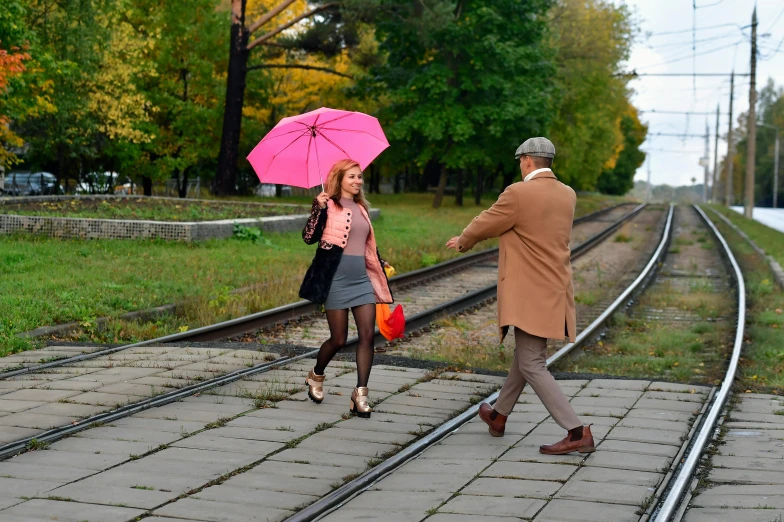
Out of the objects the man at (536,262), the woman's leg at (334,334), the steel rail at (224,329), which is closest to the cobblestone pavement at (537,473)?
the man at (536,262)

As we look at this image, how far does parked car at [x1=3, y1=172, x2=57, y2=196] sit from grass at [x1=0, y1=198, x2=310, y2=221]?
60.9 feet

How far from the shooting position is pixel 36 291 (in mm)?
12914

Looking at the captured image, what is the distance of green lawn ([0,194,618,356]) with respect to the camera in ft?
38.0

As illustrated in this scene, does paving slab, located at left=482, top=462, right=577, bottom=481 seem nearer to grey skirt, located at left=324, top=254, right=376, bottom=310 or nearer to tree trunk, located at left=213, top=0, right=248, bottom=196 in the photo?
grey skirt, located at left=324, top=254, right=376, bottom=310

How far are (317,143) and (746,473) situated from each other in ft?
12.3

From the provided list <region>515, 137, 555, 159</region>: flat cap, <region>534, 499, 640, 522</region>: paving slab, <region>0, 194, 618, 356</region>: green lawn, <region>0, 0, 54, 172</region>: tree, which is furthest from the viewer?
<region>0, 0, 54, 172</region>: tree

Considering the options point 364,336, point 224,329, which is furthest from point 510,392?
point 224,329

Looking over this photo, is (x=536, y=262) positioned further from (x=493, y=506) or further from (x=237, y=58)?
(x=237, y=58)

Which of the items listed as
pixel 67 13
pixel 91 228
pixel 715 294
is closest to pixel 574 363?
pixel 715 294

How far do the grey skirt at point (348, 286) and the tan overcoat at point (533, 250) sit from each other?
1.01m

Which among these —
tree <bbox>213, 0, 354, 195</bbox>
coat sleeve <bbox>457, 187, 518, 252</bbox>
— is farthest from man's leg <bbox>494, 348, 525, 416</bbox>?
tree <bbox>213, 0, 354, 195</bbox>

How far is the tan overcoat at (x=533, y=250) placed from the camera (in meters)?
6.59

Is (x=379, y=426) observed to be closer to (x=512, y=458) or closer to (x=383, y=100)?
(x=512, y=458)

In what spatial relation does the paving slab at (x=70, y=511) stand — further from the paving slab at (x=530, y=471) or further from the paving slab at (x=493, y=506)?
the paving slab at (x=530, y=471)
